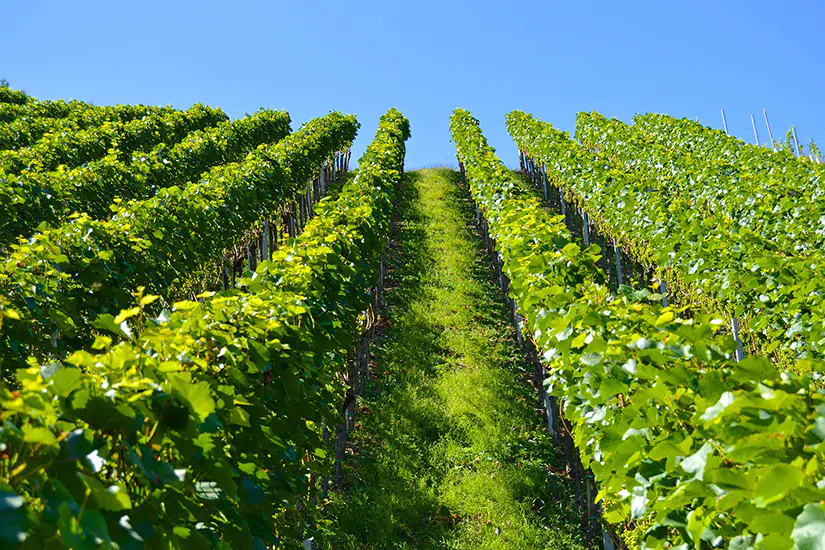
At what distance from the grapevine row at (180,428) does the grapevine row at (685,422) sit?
5.68 ft

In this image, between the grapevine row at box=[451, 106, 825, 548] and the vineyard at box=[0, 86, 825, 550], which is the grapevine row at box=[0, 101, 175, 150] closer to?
the vineyard at box=[0, 86, 825, 550]

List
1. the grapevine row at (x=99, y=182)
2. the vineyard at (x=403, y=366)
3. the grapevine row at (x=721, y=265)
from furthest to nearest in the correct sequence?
the grapevine row at (x=99, y=182), the grapevine row at (x=721, y=265), the vineyard at (x=403, y=366)

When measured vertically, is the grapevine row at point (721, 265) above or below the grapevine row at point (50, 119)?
below

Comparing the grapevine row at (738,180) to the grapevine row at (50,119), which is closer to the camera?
the grapevine row at (738,180)

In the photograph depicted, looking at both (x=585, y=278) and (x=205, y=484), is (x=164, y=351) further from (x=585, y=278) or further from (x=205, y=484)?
(x=585, y=278)

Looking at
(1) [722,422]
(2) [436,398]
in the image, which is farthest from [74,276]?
(1) [722,422]

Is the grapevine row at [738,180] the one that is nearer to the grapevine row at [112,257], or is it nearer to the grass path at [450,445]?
the grass path at [450,445]

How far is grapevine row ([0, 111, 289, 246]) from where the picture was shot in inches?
366

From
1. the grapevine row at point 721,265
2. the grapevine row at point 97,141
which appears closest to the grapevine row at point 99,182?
the grapevine row at point 97,141

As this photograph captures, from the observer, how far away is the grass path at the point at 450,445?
5984 millimetres

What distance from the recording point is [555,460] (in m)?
7.14

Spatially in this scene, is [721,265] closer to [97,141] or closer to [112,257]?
[112,257]

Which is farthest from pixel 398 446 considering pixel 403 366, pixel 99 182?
pixel 99 182

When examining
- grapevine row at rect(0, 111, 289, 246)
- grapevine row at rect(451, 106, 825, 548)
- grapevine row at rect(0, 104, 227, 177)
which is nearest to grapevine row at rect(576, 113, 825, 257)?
grapevine row at rect(451, 106, 825, 548)
